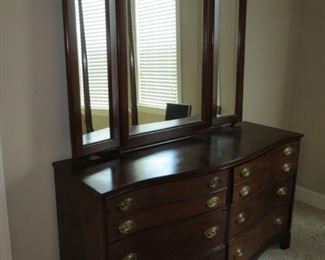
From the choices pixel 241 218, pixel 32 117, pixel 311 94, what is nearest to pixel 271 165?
pixel 241 218

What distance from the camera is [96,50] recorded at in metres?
1.57

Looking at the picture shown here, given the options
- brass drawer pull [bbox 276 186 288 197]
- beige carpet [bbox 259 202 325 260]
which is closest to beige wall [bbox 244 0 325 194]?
beige carpet [bbox 259 202 325 260]

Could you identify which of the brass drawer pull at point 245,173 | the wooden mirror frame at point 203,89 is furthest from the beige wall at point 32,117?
the brass drawer pull at point 245,173

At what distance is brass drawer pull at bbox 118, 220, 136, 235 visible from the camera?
1.39 m

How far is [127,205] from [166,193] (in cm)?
19

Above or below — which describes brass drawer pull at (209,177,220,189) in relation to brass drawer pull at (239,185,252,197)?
above

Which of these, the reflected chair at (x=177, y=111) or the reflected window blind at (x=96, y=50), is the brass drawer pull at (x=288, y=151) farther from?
the reflected window blind at (x=96, y=50)

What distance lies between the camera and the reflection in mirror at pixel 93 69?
151 cm

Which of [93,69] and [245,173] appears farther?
[245,173]

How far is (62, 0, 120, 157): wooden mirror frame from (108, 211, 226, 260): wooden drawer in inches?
17.9

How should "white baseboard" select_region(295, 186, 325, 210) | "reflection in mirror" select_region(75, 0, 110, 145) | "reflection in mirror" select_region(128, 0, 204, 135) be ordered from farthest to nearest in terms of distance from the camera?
"white baseboard" select_region(295, 186, 325, 210) → "reflection in mirror" select_region(128, 0, 204, 135) → "reflection in mirror" select_region(75, 0, 110, 145)

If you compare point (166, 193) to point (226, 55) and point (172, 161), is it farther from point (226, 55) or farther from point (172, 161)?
point (226, 55)

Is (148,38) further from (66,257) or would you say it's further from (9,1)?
(66,257)

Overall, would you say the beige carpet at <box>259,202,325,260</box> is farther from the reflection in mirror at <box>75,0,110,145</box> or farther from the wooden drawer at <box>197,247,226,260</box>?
the reflection in mirror at <box>75,0,110,145</box>
